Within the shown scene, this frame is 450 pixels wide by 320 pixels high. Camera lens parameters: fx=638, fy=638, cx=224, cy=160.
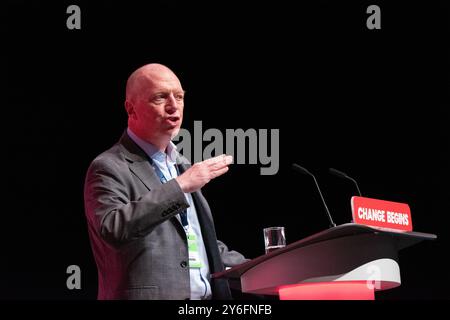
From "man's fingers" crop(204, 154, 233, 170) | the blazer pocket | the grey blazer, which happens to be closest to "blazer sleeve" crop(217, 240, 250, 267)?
the grey blazer

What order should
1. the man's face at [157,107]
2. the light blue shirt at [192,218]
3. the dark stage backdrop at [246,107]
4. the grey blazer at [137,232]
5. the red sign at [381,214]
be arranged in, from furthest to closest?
1. the dark stage backdrop at [246,107]
2. the man's face at [157,107]
3. the light blue shirt at [192,218]
4. the grey blazer at [137,232]
5. the red sign at [381,214]

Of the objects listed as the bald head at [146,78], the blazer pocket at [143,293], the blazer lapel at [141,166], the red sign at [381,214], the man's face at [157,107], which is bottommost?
the blazer pocket at [143,293]

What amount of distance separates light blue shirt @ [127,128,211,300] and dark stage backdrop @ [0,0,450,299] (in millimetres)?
1382

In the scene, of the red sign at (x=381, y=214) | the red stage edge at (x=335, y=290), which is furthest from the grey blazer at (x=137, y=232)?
the red sign at (x=381, y=214)

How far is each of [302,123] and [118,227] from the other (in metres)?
2.38

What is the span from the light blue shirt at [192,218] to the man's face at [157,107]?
44mm

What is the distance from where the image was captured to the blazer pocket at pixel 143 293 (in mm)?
2270

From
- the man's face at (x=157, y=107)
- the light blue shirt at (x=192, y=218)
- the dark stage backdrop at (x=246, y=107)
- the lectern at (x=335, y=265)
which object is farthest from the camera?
the dark stage backdrop at (x=246, y=107)

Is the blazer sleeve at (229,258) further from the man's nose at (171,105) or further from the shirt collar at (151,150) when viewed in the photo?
the man's nose at (171,105)

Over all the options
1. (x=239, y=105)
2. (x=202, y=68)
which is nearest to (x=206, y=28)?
(x=202, y=68)

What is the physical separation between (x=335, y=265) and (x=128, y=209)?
28.8 inches

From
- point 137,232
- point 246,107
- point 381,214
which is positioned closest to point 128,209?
point 137,232

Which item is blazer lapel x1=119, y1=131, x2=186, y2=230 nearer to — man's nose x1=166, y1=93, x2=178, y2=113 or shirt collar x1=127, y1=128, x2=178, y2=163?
shirt collar x1=127, y1=128, x2=178, y2=163

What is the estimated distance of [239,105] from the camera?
422 cm
